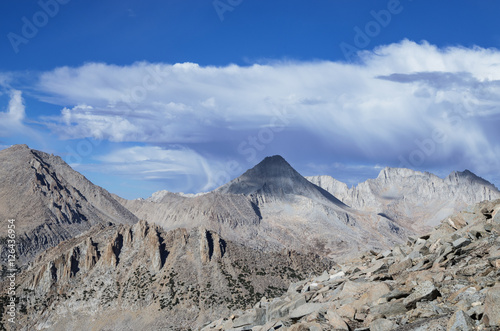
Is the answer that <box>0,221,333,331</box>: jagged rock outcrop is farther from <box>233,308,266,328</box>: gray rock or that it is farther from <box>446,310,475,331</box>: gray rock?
<box>446,310,475,331</box>: gray rock

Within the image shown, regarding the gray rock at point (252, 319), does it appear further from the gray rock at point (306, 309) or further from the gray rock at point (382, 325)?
the gray rock at point (382, 325)

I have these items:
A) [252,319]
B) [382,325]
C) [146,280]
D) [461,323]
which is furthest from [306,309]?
[146,280]

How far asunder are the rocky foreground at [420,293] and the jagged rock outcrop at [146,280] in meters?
68.4

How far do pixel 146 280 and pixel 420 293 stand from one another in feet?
311

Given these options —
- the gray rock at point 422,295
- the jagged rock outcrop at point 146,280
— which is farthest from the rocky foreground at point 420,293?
the jagged rock outcrop at point 146,280

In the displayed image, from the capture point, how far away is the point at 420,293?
58.6 feet

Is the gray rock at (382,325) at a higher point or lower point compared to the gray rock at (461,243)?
lower

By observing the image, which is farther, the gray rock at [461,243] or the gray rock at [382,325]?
the gray rock at [461,243]

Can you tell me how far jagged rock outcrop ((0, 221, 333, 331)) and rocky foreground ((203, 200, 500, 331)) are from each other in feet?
224

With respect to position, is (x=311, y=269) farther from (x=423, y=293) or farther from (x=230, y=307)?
(x=423, y=293)

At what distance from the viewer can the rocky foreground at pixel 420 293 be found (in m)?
15.9

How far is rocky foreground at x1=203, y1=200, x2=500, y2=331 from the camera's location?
15.9m

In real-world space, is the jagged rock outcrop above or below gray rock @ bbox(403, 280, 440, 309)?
above

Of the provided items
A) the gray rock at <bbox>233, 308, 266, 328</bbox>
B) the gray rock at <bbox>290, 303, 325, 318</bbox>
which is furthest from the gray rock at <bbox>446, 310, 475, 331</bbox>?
the gray rock at <bbox>233, 308, 266, 328</bbox>
